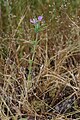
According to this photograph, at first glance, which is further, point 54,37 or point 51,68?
point 54,37

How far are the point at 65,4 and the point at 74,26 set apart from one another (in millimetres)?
169

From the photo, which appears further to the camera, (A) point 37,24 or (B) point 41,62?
(B) point 41,62

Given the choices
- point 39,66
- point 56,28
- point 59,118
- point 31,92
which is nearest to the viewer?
point 59,118

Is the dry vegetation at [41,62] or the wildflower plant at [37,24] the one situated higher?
the wildflower plant at [37,24]

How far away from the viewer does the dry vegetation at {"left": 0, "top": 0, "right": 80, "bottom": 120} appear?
1798 mm

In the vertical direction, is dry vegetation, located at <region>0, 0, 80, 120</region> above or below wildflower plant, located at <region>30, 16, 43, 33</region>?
below

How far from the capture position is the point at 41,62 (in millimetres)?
2006

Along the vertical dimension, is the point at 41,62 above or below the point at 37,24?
below

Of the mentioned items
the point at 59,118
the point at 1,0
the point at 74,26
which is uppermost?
the point at 1,0

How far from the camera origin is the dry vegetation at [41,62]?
5.90 feet

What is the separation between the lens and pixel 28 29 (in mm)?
2092

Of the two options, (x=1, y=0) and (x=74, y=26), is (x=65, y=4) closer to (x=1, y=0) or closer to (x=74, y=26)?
(x=74, y=26)

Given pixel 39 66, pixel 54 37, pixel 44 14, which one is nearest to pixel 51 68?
pixel 39 66

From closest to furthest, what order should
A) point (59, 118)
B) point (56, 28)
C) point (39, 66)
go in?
point (59, 118)
point (39, 66)
point (56, 28)
